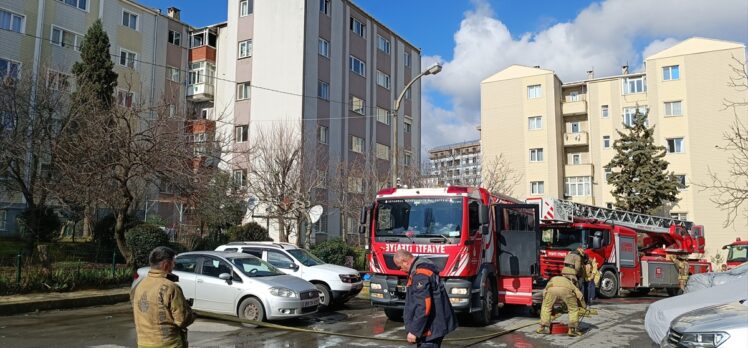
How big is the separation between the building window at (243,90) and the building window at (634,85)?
2854 centimetres

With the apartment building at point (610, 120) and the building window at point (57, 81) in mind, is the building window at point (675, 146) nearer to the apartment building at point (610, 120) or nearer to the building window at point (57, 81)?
the apartment building at point (610, 120)

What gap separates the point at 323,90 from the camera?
1401 inches

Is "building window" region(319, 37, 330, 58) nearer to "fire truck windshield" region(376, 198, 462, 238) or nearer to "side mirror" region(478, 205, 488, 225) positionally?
"fire truck windshield" region(376, 198, 462, 238)

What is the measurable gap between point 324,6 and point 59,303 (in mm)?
26818

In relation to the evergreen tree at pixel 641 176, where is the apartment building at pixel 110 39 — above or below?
above

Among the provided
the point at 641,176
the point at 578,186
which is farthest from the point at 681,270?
the point at 578,186

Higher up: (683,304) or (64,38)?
(64,38)

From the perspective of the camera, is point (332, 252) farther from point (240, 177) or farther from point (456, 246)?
point (456, 246)

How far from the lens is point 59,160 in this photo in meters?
17.2

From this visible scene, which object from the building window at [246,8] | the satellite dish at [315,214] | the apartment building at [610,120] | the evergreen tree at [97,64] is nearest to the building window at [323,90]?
the building window at [246,8]

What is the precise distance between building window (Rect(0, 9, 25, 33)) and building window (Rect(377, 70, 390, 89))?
22172 millimetres

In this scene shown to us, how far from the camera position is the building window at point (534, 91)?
4597 centimetres

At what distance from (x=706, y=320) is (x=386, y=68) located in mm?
37746

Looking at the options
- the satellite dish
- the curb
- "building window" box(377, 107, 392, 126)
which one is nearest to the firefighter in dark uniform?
the curb
